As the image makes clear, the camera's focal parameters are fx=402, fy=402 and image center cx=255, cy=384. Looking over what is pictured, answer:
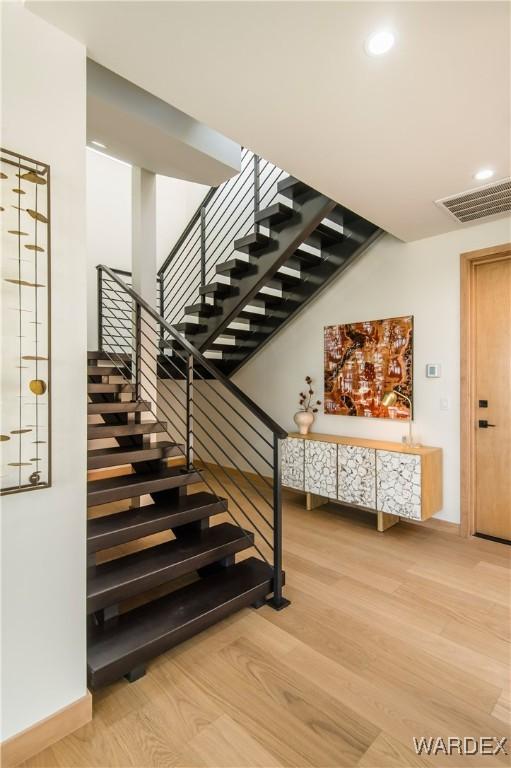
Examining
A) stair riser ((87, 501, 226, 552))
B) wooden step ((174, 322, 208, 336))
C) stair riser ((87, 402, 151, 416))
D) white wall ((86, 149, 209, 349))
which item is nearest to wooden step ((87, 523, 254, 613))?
stair riser ((87, 501, 226, 552))

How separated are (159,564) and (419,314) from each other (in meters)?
3.06

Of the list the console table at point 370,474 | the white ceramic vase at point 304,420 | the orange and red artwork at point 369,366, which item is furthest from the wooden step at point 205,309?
the console table at point 370,474

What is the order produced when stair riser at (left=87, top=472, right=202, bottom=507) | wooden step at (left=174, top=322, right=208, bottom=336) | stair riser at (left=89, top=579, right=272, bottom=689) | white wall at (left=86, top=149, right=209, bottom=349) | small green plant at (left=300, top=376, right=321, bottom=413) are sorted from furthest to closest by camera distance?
white wall at (left=86, top=149, right=209, bottom=349), small green plant at (left=300, top=376, right=321, bottom=413), wooden step at (left=174, top=322, right=208, bottom=336), stair riser at (left=87, top=472, right=202, bottom=507), stair riser at (left=89, top=579, right=272, bottom=689)

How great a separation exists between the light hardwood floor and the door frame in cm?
69

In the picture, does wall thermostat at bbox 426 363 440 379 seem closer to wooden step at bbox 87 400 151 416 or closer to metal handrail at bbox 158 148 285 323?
wooden step at bbox 87 400 151 416

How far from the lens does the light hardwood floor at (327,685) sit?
151 cm

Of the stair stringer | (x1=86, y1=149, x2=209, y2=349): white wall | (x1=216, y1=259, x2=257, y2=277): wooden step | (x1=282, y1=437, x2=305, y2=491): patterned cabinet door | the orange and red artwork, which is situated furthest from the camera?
(x1=86, y1=149, x2=209, y2=349): white wall

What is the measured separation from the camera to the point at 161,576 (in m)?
2.16

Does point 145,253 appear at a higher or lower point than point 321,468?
higher

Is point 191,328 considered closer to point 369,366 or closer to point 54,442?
point 369,366

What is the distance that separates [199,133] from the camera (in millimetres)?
2982

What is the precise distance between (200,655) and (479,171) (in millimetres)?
3199

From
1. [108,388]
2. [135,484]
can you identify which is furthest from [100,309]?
[135,484]

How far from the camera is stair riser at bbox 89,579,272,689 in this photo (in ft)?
5.63
